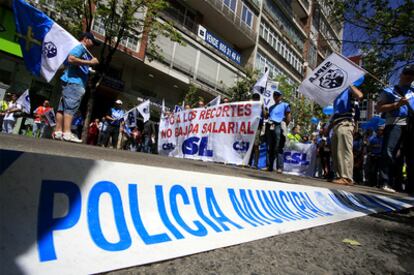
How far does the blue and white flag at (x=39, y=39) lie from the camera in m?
4.43

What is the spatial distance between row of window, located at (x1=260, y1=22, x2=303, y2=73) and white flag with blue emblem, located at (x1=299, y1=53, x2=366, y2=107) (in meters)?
26.6

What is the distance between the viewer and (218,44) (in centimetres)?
2630

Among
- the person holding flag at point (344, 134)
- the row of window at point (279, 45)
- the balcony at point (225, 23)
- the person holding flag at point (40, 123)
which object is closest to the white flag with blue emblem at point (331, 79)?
the person holding flag at point (344, 134)

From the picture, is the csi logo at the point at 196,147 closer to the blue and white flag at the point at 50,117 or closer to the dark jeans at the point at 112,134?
the dark jeans at the point at 112,134

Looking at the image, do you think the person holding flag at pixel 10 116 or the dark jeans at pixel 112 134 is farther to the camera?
the dark jeans at pixel 112 134

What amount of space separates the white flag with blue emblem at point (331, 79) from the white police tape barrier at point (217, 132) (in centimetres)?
126

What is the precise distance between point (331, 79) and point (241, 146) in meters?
2.19

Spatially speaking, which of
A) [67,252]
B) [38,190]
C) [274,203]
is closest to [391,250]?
[274,203]

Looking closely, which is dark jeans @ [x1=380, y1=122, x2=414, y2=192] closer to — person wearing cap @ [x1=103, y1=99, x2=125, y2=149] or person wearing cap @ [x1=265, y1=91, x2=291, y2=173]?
person wearing cap @ [x1=265, y1=91, x2=291, y2=173]

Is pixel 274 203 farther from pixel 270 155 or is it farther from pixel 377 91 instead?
pixel 377 91

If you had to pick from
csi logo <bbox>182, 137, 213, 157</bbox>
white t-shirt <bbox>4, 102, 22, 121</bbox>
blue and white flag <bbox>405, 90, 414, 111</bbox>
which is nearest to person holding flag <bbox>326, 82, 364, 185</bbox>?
blue and white flag <bbox>405, 90, 414, 111</bbox>

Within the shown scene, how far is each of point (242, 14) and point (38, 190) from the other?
29.2 m

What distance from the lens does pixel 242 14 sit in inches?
1091

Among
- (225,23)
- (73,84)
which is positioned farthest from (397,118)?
(225,23)
